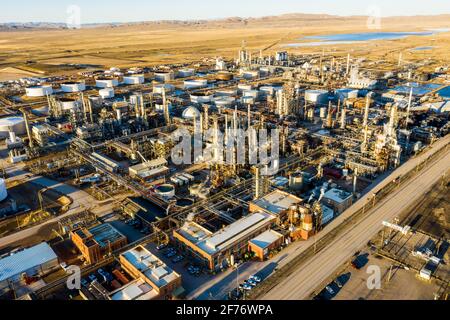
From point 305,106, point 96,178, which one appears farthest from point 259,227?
point 305,106

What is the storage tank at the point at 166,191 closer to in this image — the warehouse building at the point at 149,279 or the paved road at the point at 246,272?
the warehouse building at the point at 149,279

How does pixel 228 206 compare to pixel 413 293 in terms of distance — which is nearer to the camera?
pixel 413 293

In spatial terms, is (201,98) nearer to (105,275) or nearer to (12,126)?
(12,126)

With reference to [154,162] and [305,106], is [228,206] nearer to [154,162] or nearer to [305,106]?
[154,162]
